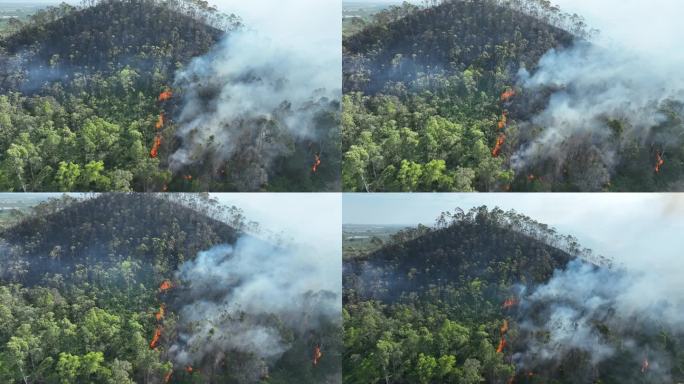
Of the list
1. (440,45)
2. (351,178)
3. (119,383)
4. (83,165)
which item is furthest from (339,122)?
(119,383)

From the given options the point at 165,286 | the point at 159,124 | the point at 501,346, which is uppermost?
the point at 159,124

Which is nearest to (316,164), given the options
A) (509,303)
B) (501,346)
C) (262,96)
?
(262,96)

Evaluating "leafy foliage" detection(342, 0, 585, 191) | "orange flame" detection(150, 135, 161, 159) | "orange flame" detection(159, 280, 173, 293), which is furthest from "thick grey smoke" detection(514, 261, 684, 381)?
"orange flame" detection(150, 135, 161, 159)

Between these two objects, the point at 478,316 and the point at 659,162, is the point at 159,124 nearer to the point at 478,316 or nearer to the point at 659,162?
the point at 478,316

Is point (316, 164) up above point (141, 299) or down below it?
above

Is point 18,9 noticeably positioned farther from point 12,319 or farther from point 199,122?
point 12,319

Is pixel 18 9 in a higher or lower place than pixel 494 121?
higher
